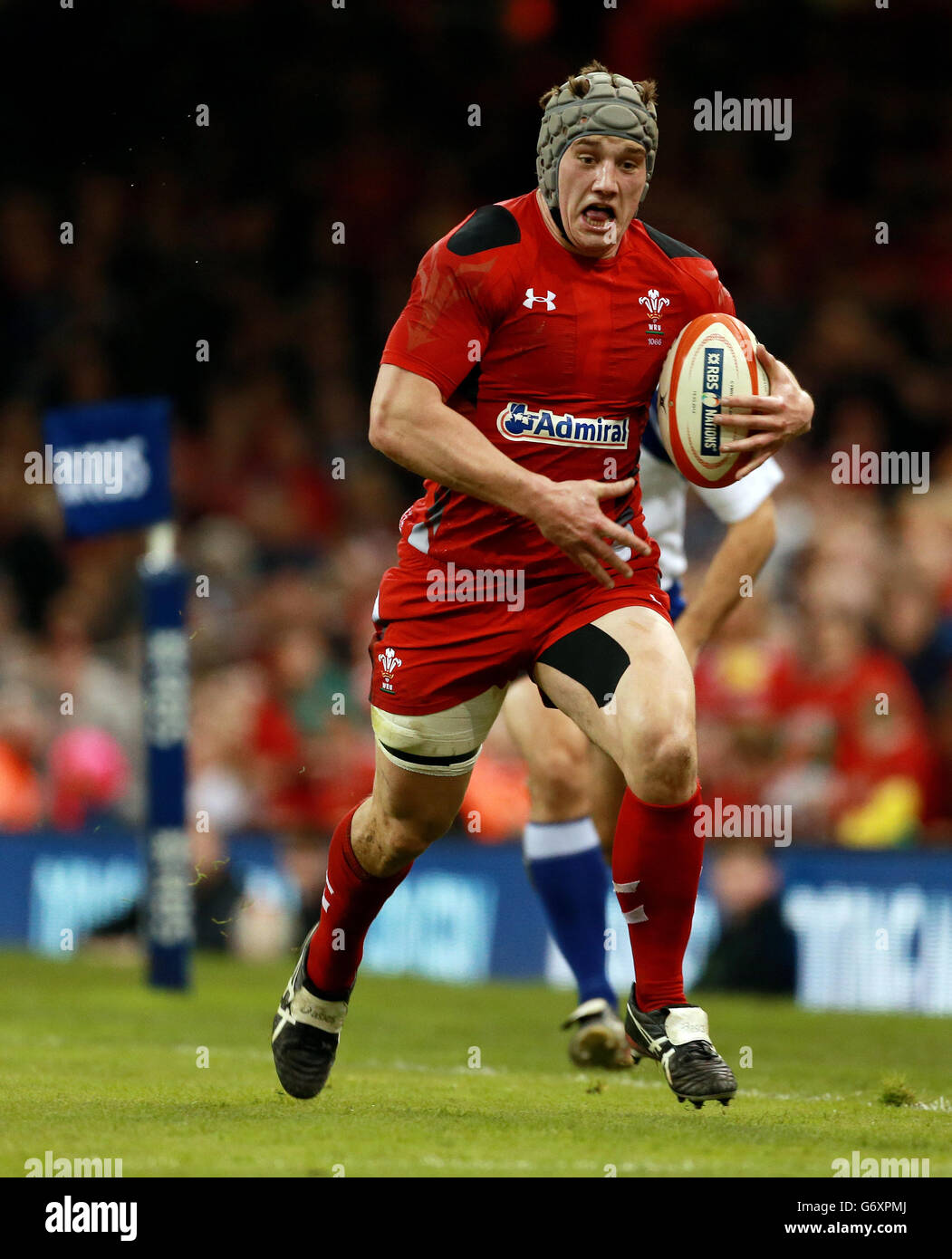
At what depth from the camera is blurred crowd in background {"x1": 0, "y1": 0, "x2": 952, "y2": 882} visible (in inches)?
463

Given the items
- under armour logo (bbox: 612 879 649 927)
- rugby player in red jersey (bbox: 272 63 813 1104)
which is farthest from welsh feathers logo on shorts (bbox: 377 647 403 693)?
under armour logo (bbox: 612 879 649 927)

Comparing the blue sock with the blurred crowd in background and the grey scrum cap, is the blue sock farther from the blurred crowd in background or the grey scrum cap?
the blurred crowd in background

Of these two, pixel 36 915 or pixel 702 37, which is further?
pixel 702 37

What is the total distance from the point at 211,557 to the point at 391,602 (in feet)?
33.5

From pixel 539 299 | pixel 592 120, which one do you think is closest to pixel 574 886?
pixel 539 299

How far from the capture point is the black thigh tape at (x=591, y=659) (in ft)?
17.7

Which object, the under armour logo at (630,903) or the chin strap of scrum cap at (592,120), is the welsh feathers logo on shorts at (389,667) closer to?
the under armour logo at (630,903)

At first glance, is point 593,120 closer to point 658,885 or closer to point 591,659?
point 591,659

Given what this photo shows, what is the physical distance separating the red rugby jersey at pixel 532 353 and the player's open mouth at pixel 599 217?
15 cm

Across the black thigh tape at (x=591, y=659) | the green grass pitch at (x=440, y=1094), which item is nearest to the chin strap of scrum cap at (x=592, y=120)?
the black thigh tape at (x=591, y=659)

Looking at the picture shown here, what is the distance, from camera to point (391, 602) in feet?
19.5

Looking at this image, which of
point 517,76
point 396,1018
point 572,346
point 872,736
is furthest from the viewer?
point 517,76

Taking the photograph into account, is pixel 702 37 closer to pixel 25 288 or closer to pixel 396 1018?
pixel 25 288

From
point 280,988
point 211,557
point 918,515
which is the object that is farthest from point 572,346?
point 211,557
